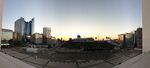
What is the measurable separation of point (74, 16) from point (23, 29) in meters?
0.55

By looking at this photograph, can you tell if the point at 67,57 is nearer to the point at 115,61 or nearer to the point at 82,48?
the point at 82,48

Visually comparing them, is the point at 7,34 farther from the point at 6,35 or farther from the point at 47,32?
the point at 47,32

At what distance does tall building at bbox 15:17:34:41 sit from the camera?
77.5 inches

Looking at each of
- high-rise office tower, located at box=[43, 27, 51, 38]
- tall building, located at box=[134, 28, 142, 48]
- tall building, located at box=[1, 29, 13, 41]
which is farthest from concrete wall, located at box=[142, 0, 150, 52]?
tall building, located at box=[1, 29, 13, 41]

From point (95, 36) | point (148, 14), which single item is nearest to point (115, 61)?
point (95, 36)

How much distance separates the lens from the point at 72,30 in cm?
208

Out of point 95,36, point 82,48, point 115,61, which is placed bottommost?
point 115,61

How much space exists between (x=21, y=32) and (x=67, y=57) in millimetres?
542

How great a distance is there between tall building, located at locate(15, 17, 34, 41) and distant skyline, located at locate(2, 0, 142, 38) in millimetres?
46

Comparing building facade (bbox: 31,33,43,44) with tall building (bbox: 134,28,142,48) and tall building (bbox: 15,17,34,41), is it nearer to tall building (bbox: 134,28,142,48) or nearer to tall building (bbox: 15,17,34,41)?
tall building (bbox: 15,17,34,41)

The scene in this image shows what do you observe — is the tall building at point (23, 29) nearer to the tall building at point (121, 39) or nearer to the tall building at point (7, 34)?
the tall building at point (7, 34)

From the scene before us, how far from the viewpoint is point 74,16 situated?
207cm

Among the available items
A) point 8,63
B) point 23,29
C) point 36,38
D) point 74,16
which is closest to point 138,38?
point 74,16

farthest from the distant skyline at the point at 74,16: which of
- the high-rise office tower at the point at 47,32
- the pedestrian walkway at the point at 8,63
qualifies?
the pedestrian walkway at the point at 8,63
